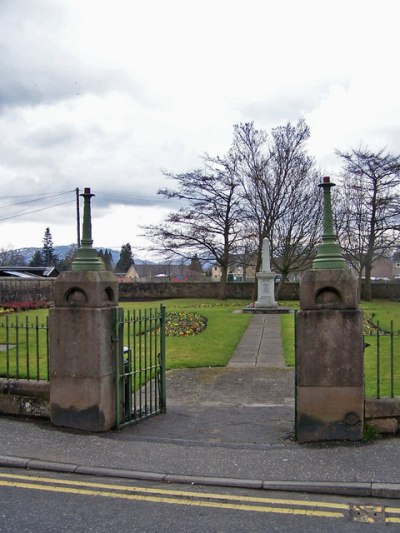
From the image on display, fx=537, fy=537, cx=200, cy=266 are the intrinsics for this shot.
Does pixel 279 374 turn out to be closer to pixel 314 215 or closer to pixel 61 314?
pixel 61 314

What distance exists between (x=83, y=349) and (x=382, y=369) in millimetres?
7307

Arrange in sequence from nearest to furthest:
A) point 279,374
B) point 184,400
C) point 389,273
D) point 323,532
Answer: point 323,532
point 184,400
point 279,374
point 389,273

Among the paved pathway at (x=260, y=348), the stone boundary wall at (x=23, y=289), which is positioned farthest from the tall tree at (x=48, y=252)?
the paved pathway at (x=260, y=348)

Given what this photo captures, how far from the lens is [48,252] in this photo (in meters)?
112

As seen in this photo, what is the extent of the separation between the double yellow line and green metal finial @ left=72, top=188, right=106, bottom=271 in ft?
9.62

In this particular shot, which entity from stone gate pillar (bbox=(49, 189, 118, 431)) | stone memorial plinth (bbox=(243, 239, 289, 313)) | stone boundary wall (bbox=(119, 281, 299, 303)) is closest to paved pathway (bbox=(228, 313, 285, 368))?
stone gate pillar (bbox=(49, 189, 118, 431))

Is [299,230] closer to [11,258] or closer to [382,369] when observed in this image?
[382,369]

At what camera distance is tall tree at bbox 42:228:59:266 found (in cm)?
11056

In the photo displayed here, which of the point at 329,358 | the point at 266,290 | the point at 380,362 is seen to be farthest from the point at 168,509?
the point at 266,290

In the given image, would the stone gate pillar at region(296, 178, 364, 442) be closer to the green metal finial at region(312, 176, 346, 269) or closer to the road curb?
the green metal finial at region(312, 176, 346, 269)

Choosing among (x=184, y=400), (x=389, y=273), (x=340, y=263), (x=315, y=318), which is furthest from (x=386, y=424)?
(x=389, y=273)

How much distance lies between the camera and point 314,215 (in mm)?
40875

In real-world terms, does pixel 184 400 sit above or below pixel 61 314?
below

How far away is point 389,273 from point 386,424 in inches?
4667
